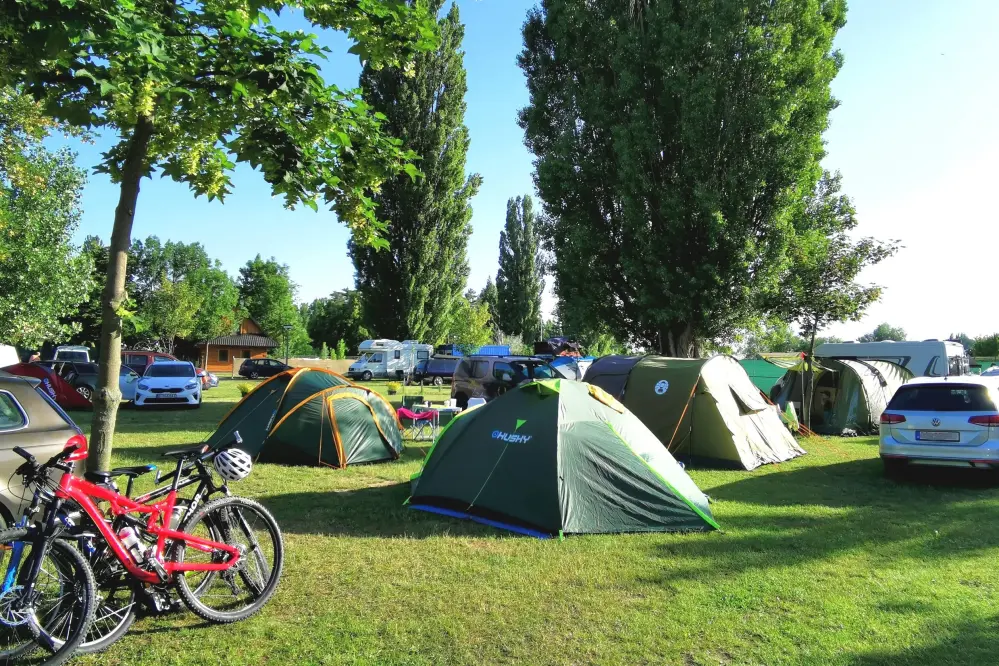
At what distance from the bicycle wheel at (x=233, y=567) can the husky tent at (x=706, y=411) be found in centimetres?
772

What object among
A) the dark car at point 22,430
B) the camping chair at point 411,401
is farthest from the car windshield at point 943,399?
the dark car at point 22,430

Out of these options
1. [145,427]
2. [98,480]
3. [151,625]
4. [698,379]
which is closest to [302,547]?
[151,625]

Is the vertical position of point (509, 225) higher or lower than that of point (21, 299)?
higher

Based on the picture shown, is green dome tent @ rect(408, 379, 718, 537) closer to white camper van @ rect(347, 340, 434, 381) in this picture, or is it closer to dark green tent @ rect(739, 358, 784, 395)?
dark green tent @ rect(739, 358, 784, 395)

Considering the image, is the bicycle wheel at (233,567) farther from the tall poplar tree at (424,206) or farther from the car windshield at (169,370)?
the tall poplar tree at (424,206)

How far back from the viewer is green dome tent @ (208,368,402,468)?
9727mm

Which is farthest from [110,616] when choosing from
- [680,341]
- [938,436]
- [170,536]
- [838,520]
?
[680,341]

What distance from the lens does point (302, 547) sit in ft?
18.7

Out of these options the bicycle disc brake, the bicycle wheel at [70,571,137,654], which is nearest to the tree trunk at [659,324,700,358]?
the bicycle wheel at [70,571,137,654]

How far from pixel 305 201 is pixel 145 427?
36.5 ft

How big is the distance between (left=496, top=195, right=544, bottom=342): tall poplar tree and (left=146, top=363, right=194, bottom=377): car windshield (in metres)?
38.3

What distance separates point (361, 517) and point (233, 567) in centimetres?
272

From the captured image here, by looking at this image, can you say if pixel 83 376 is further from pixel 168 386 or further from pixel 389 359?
pixel 389 359

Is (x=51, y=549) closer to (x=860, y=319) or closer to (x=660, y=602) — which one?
(x=660, y=602)
